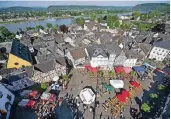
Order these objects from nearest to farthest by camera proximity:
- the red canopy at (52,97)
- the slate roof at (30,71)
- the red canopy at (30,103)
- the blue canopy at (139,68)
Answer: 1. the red canopy at (30,103)
2. the red canopy at (52,97)
3. the slate roof at (30,71)
4. the blue canopy at (139,68)

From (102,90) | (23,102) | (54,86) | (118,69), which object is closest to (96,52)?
(118,69)

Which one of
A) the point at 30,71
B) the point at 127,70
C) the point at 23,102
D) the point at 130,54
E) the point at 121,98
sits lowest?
the point at 127,70

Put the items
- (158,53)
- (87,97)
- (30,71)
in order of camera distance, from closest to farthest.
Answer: (87,97) < (30,71) < (158,53)

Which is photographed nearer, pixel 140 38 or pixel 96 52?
pixel 96 52

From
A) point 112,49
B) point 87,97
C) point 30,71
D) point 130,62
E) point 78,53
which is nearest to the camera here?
point 87,97

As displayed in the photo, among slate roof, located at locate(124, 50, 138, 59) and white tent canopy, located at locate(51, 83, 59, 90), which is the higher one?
slate roof, located at locate(124, 50, 138, 59)

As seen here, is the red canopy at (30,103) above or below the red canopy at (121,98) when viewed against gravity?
above

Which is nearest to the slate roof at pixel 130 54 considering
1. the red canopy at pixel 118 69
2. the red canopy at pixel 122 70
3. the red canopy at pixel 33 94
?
the red canopy at pixel 122 70

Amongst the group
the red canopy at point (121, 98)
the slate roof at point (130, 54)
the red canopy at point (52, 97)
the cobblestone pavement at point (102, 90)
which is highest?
the slate roof at point (130, 54)

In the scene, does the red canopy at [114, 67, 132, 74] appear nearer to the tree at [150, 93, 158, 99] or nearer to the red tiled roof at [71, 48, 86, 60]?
the red tiled roof at [71, 48, 86, 60]

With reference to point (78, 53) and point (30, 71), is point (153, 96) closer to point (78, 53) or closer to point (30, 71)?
point (78, 53)

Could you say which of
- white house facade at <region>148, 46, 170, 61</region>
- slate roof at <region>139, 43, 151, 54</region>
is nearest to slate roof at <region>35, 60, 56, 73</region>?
slate roof at <region>139, 43, 151, 54</region>

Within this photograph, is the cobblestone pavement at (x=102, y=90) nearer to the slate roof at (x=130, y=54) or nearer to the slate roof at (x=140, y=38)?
the slate roof at (x=130, y=54)
